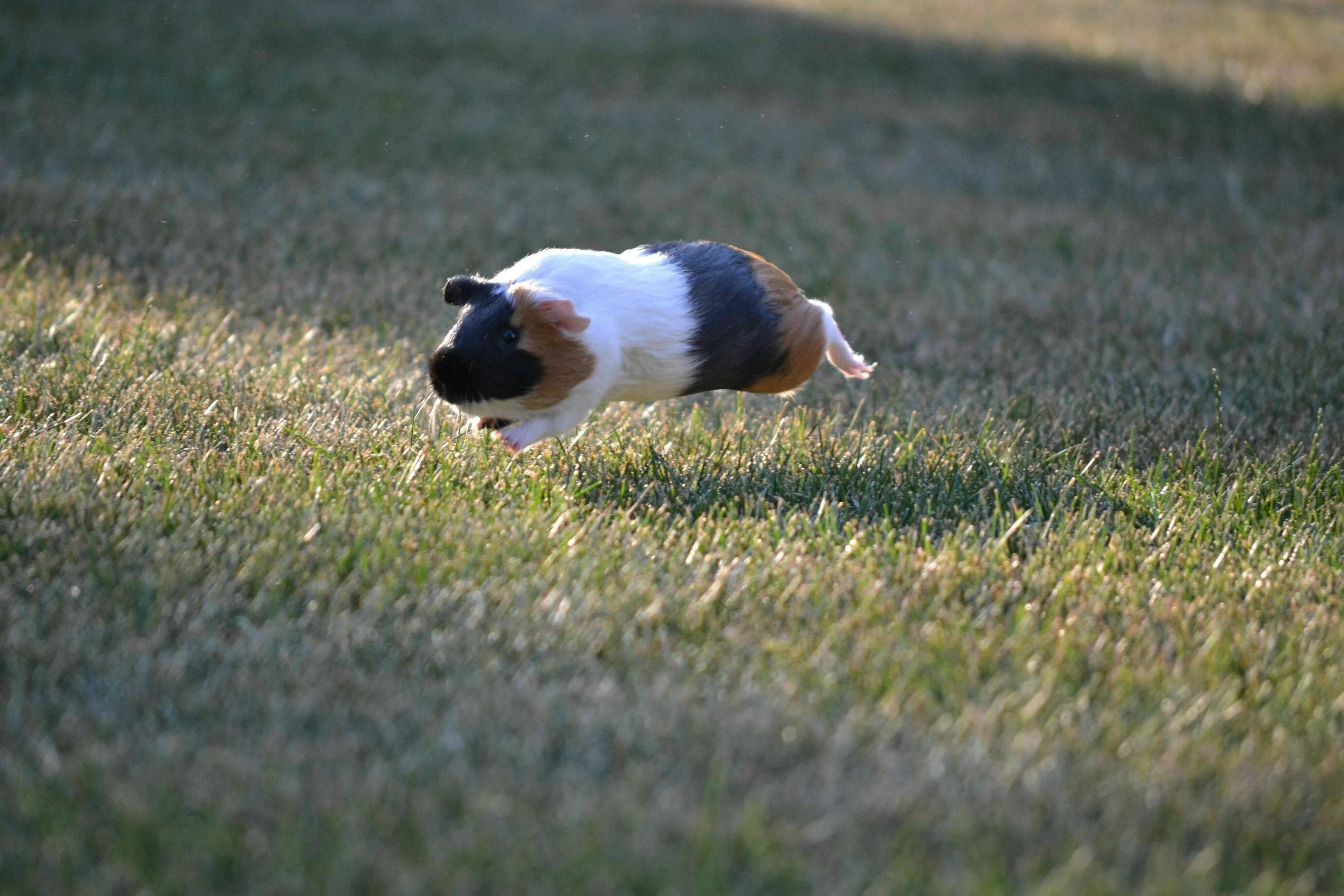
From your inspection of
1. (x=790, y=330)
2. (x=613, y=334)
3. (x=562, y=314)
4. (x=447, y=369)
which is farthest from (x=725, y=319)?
(x=447, y=369)

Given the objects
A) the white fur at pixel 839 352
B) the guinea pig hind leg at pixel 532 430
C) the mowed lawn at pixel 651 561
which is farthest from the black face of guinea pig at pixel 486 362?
the white fur at pixel 839 352

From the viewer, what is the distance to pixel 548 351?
326 cm

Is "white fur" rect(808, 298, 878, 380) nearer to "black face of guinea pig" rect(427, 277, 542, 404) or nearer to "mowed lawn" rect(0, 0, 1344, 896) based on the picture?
"mowed lawn" rect(0, 0, 1344, 896)

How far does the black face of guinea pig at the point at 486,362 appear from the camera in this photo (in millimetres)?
3266

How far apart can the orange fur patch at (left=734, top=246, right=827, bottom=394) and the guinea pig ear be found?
0.80 m

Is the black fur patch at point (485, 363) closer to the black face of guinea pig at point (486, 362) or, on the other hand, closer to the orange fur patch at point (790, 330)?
the black face of guinea pig at point (486, 362)

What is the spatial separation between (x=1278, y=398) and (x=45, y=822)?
14.4 feet

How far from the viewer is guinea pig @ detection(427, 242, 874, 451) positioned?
129 inches

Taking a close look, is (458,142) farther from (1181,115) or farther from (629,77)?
(1181,115)

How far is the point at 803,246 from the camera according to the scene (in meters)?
6.94

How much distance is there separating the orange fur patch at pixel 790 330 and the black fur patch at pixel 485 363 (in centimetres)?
79

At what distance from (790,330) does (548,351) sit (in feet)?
2.62

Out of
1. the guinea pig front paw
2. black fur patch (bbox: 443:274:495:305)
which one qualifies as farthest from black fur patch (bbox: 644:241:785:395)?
black fur patch (bbox: 443:274:495:305)

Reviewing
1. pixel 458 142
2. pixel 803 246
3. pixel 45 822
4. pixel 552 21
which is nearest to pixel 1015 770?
pixel 45 822
